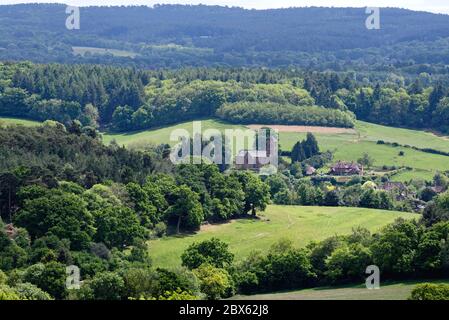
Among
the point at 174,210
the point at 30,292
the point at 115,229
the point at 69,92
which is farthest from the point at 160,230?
the point at 69,92

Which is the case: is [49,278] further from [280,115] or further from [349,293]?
[280,115]

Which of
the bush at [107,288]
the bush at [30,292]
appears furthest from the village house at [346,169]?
the bush at [30,292]

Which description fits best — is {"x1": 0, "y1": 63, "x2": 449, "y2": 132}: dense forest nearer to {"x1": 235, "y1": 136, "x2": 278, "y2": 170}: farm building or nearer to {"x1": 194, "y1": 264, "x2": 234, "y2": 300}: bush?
{"x1": 235, "y1": 136, "x2": 278, "y2": 170}: farm building

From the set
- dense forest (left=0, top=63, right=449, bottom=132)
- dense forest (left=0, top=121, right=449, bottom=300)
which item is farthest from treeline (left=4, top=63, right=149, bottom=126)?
dense forest (left=0, top=121, right=449, bottom=300)

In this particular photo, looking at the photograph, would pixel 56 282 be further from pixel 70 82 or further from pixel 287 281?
pixel 70 82
